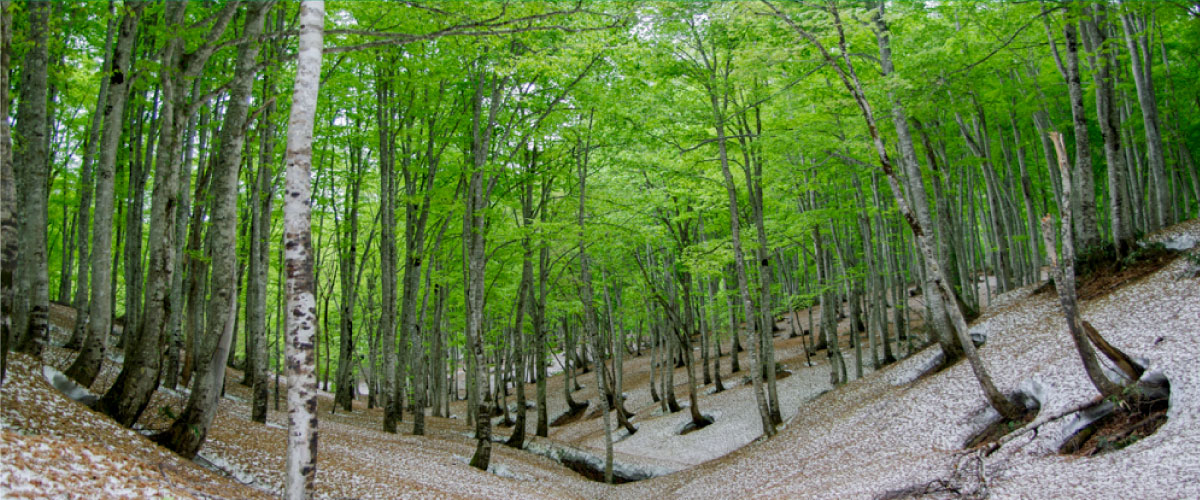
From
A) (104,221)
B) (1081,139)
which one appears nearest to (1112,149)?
(1081,139)

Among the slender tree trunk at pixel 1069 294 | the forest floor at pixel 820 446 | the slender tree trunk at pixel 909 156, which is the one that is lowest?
the forest floor at pixel 820 446

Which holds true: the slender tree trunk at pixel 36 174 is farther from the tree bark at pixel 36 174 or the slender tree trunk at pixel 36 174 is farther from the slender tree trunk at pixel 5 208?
the slender tree trunk at pixel 5 208

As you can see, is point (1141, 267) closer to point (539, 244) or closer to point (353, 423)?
point (539, 244)

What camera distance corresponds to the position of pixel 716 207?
1697 cm

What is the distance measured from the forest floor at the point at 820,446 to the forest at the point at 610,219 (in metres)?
0.07

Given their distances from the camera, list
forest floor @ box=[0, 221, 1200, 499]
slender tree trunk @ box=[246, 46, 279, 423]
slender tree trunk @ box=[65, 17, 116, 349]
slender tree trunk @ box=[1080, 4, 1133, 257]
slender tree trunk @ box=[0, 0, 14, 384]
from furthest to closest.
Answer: slender tree trunk @ box=[1080, 4, 1133, 257] < slender tree trunk @ box=[246, 46, 279, 423] < slender tree trunk @ box=[65, 17, 116, 349] < slender tree trunk @ box=[0, 0, 14, 384] < forest floor @ box=[0, 221, 1200, 499]

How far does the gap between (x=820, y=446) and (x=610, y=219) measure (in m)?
9.43

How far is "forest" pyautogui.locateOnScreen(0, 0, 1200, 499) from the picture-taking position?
7322mm

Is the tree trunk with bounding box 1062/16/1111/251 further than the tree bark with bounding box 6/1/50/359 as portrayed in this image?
Yes

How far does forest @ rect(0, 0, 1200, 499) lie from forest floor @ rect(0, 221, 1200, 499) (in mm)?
70

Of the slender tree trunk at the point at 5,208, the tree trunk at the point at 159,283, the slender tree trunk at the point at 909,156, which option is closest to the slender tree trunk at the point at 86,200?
the tree trunk at the point at 159,283

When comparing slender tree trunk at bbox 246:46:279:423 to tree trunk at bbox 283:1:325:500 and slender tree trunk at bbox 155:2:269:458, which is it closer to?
slender tree trunk at bbox 155:2:269:458

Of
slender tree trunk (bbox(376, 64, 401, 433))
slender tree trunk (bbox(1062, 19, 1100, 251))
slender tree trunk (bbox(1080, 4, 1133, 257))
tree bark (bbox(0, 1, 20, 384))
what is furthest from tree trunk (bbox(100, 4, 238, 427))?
slender tree trunk (bbox(1080, 4, 1133, 257))

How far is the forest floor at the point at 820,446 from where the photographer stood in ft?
19.2
